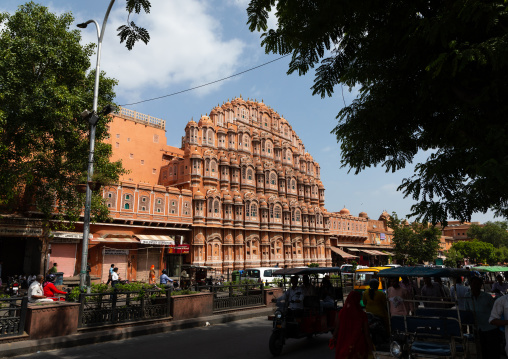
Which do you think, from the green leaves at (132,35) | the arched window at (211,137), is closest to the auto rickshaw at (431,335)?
the green leaves at (132,35)

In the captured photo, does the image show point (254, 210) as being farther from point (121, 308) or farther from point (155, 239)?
point (121, 308)

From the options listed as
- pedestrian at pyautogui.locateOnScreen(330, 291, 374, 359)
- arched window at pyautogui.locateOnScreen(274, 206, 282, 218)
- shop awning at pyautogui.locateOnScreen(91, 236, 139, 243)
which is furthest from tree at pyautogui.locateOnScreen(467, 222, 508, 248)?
pedestrian at pyautogui.locateOnScreen(330, 291, 374, 359)

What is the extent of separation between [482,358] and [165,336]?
26.8 feet

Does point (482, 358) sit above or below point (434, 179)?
below

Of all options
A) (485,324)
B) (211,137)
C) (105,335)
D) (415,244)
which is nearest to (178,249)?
(211,137)

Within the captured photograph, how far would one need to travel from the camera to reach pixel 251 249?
41.0m

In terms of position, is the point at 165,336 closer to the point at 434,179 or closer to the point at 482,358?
the point at 482,358

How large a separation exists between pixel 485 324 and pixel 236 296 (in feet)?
32.3

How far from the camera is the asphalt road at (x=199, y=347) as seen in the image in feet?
26.8

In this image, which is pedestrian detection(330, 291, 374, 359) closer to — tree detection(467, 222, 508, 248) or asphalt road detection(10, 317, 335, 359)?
asphalt road detection(10, 317, 335, 359)

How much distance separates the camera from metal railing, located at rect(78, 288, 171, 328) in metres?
9.98

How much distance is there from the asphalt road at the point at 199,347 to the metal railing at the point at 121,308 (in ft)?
2.79

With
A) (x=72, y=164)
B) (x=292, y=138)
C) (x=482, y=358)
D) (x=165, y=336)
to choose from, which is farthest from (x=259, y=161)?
(x=482, y=358)

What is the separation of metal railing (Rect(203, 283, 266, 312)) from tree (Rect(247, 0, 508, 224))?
962 centimetres
